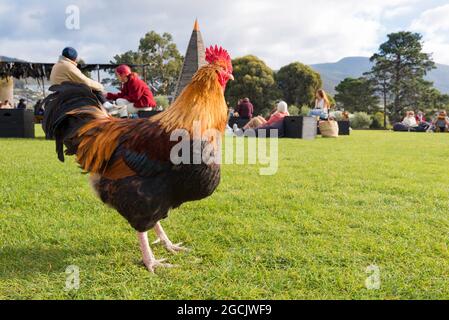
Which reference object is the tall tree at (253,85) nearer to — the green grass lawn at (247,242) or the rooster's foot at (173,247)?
the green grass lawn at (247,242)

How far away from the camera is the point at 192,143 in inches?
87.5

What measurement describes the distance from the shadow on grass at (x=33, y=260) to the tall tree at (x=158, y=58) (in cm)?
3406

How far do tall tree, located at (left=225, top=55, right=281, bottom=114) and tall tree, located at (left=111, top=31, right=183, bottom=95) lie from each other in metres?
6.27

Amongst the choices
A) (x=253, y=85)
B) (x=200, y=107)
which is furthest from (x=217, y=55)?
(x=253, y=85)

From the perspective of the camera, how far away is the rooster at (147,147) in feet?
7.27

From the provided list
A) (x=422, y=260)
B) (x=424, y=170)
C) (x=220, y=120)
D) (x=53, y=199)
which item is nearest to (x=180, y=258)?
(x=220, y=120)

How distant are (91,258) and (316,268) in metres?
1.59

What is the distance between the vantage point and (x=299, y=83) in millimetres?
39469

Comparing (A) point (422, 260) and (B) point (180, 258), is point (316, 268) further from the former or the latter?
(B) point (180, 258)

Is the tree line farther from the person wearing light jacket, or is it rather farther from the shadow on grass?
the shadow on grass

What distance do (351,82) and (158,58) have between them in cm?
2250

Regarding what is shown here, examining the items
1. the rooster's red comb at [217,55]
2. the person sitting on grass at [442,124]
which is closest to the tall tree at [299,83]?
the person sitting on grass at [442,124]
